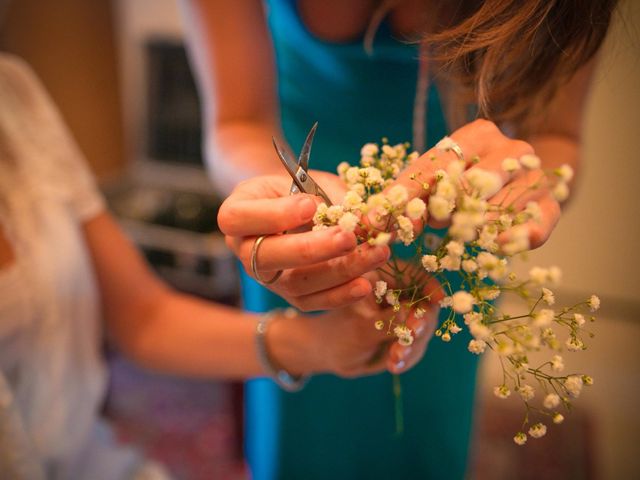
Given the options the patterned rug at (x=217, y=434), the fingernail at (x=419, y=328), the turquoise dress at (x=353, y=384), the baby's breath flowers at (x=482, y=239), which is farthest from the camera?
the patterned rug at (x=217, y=434)

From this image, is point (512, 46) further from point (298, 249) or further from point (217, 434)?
point (217, 434)

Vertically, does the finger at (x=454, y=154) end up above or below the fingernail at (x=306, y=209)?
above

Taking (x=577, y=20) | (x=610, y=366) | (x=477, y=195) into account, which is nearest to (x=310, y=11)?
(x=577, y=20)

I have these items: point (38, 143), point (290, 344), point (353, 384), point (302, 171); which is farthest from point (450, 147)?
point (38, 143)

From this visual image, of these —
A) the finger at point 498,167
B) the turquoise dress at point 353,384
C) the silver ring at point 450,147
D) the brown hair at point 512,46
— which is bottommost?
the turquoise dress at point 353,384

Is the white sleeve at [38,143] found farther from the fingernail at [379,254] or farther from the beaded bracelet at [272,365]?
the fingernail at [379,254]

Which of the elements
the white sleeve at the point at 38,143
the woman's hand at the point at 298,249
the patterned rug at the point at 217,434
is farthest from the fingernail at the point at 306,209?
the patterned rug at the point at 217,434

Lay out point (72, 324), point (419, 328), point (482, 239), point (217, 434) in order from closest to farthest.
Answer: point (482, 239), point (419, 328), point (72, 324), point (217, 434)

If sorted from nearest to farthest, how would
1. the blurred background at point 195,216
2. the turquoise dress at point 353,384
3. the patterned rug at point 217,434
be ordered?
the blurred background at point 195,216 < the turquoise dress at point 353,384 < the patterned rug at point 217,434
